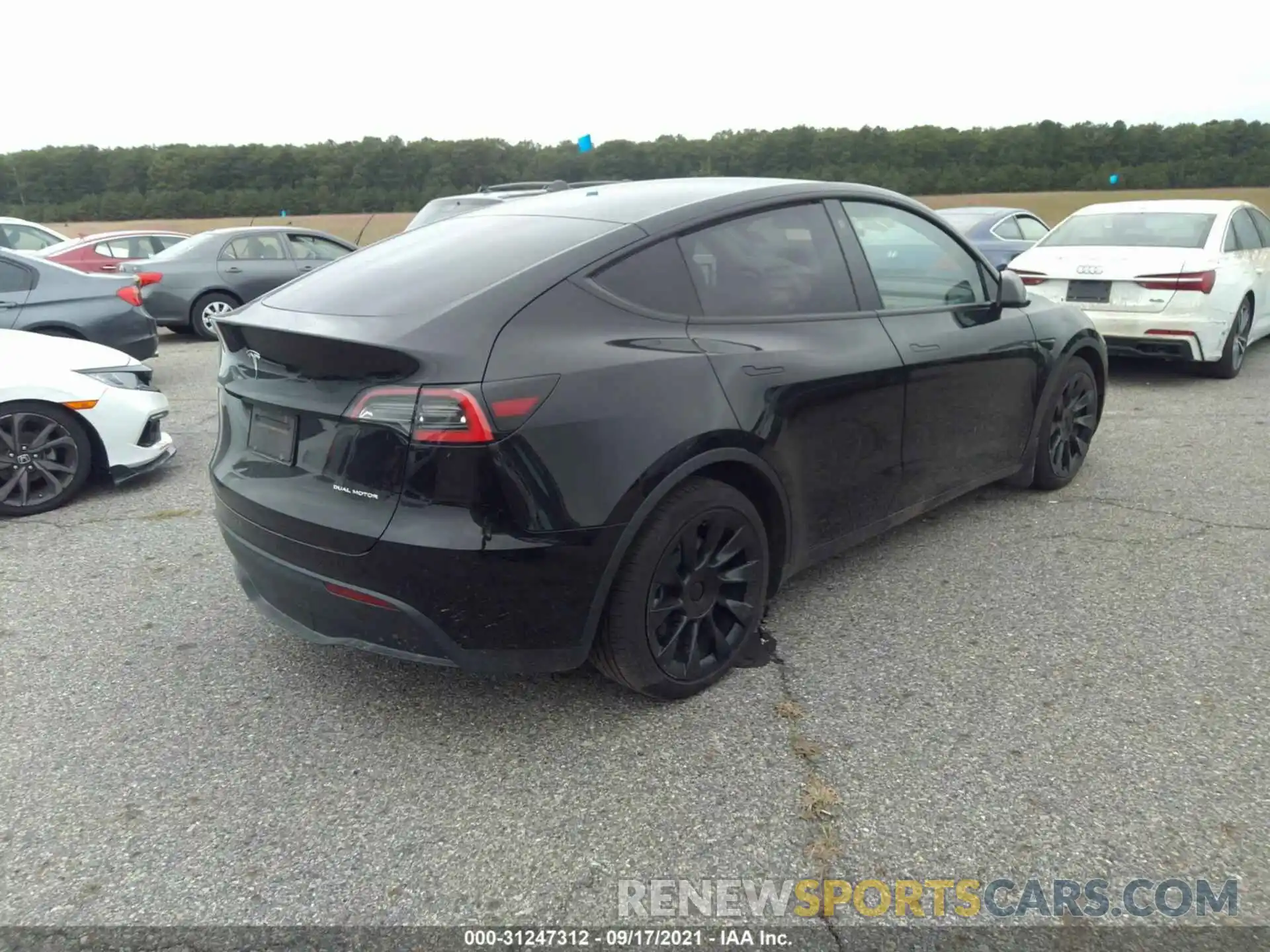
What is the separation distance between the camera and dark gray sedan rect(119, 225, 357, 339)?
39.8 ft

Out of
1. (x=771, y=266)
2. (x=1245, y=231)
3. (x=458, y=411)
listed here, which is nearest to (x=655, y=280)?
(x=771, y=266)

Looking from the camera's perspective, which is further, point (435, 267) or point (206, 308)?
point (206, 308)

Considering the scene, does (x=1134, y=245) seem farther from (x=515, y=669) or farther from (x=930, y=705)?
(x=515, y=669)

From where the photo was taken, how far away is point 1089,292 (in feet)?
26.1

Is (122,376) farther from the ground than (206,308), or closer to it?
farther from the ground

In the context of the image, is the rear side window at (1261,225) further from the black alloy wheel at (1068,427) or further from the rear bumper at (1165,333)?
the black alloy wheel at (1068,427)

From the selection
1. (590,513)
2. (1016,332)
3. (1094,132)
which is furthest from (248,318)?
(1094,132)

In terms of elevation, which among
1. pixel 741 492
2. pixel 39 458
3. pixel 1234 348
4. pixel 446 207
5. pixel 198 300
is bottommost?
pixel 39 458

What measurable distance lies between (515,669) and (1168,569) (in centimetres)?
296

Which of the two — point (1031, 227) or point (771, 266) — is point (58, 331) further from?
point (1031, 227)

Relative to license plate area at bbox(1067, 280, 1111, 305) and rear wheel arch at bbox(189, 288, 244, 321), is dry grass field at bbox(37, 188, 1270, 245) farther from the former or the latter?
license plate area at bbox(1067, 280, 1111, 305)

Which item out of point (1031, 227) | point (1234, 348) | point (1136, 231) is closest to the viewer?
point (1234, 348)

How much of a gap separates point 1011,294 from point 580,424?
8.84 ft

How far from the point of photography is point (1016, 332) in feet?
15.1
